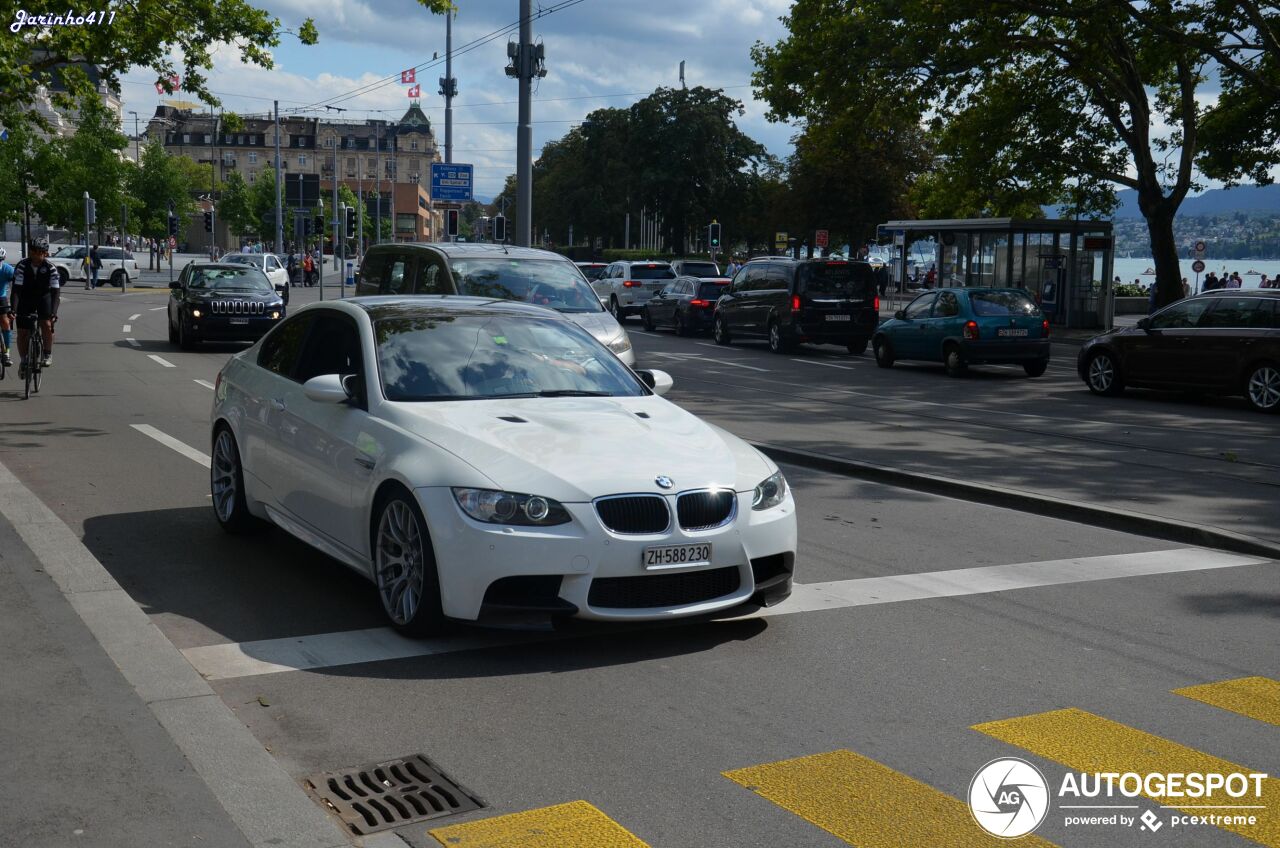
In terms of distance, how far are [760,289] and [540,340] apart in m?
23.3

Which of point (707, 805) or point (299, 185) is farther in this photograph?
point (299, 185)

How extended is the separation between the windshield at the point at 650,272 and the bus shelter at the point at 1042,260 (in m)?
8.04

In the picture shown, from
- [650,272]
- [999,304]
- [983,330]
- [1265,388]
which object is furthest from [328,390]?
[650,272]

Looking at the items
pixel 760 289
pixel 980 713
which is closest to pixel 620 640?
pixel 980 713

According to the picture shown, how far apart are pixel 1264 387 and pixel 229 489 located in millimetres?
14944

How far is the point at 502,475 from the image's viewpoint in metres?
5.88

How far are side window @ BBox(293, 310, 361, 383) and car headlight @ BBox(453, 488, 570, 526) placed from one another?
172 centimetres

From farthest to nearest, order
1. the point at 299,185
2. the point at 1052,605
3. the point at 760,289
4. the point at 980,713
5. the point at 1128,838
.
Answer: the point at 299,185
the point at 760,289
the point at 1052,605
the point at 980,713
the point at 1128,838

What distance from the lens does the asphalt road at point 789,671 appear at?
4.39 m

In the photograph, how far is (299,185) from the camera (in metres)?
39.8

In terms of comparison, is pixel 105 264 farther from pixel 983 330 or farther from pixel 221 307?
pixel 983 330

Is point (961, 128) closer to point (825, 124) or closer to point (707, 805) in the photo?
point (825, 124)

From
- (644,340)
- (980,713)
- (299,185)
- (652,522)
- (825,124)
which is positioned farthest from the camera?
(299,185)

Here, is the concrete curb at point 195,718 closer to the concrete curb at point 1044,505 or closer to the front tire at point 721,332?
the concrete curb at point 1044,505
